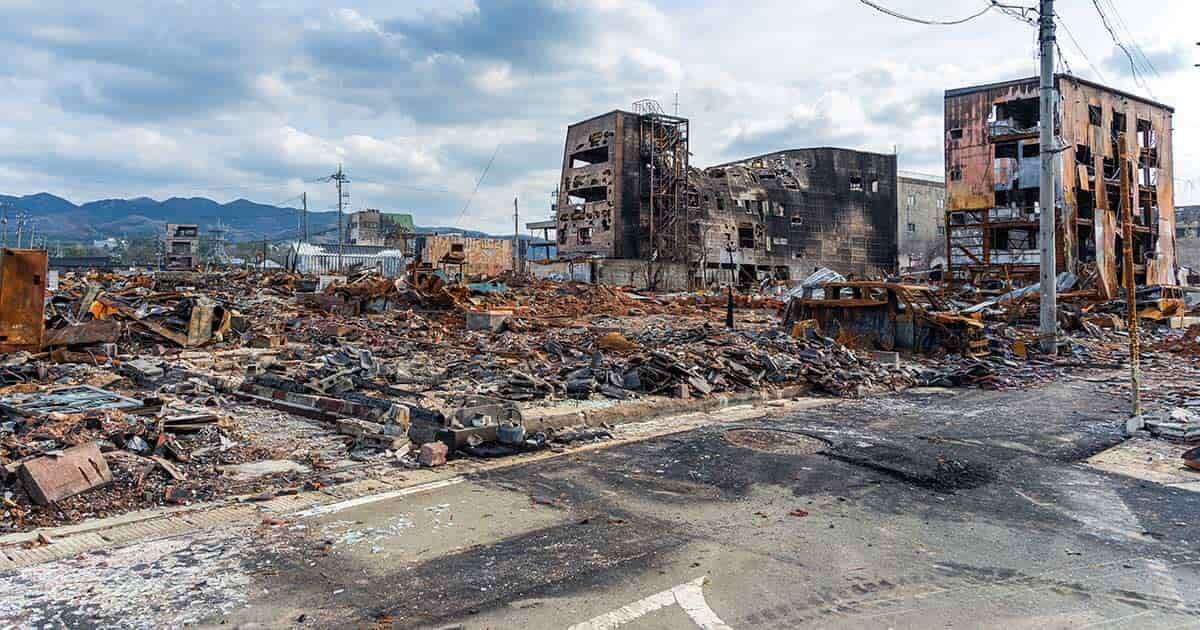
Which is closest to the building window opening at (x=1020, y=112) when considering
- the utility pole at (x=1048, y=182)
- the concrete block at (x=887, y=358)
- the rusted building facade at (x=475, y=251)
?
the utility pole at (x=1048, y=182)

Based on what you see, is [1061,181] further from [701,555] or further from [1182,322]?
[701,555]

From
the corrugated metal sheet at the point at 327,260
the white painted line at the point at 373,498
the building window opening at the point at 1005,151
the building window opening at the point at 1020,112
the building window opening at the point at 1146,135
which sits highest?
the building window opening at the point at 1020,112

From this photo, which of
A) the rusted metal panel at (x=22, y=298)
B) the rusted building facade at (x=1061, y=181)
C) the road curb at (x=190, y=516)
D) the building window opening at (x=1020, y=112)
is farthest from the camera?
the building window opening at (x=1020, y=112)

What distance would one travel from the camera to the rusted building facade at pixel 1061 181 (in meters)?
41.5

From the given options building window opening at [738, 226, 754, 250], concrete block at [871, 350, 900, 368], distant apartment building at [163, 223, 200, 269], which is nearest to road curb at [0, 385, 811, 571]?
concrete block at [871, 350, 900, 368]

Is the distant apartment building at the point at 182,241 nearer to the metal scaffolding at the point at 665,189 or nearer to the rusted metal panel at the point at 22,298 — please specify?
the metal scaffolding at the point at 665,189

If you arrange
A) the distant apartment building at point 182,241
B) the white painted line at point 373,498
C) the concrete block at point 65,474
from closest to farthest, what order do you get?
the concrete block at point 65,474 → the white painted line at point 373,498 → the distant apartment building at point 182,241

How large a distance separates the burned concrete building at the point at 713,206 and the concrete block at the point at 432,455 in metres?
43.3

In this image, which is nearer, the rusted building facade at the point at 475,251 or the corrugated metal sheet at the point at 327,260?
the corrugated metal sheet at the point at 327,260

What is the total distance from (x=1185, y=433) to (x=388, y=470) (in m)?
8.48

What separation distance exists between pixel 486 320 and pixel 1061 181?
115 feet

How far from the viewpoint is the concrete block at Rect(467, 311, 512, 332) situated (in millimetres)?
21422

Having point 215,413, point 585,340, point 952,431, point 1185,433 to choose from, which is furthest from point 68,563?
point 585,340

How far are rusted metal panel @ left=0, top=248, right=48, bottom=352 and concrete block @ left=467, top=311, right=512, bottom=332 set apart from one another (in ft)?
34.9
